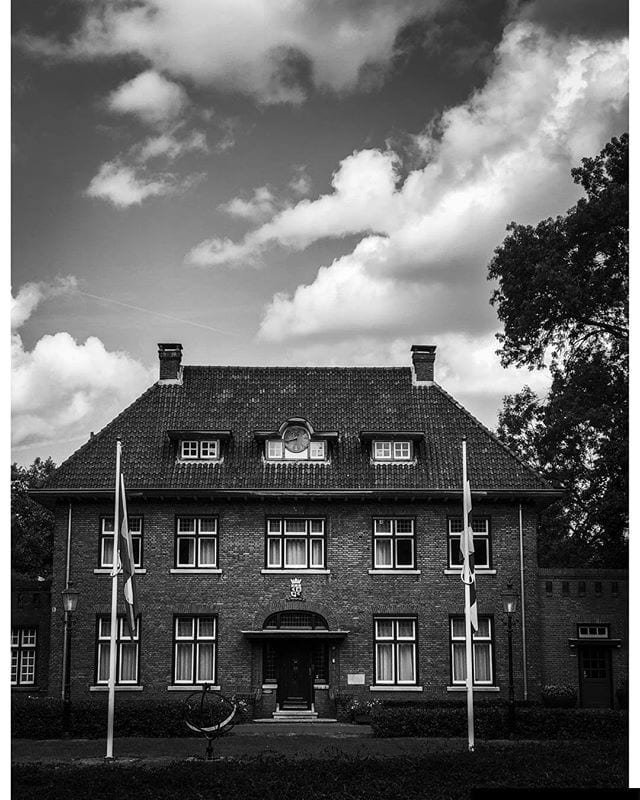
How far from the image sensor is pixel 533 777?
10609mm

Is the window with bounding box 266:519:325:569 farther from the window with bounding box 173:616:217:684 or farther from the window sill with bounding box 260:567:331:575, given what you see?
the window with bounding box 173:616:217:684

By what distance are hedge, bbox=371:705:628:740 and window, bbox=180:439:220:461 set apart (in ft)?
21.3

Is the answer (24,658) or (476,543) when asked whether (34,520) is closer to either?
(24,658)

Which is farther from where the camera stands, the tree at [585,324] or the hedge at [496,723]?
the hedge at [496,723]

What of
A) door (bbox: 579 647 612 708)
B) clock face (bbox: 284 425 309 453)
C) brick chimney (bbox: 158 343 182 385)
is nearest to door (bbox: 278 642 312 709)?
clock face (bbox: 284 425 309 453)

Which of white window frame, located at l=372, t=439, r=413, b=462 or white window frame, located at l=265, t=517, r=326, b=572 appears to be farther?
white window frame, located at l=372, t=439, r=413, b=462

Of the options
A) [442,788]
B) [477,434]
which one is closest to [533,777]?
[442,788]

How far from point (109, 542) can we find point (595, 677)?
982 cm

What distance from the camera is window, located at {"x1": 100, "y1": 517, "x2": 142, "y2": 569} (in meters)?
20.2

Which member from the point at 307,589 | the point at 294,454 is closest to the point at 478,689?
the point at 307,589

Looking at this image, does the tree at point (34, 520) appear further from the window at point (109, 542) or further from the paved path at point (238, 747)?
the paved path at point (238, 747)

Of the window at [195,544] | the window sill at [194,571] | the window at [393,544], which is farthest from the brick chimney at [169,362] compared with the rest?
the window at [393,544]

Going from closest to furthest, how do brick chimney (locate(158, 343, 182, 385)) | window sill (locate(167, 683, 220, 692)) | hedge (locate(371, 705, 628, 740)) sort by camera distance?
hedge (locate(371, 705, 628, 740)) < window sill (locate(167, 683, 220, 692)) < brick chimney (locate(158, 343, 182, 385))

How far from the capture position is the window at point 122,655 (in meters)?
19.8
